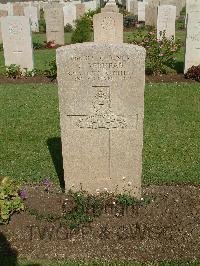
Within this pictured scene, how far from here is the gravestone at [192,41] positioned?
12.2 m

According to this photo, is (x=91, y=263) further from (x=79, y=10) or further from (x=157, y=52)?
(x=79, y=10)

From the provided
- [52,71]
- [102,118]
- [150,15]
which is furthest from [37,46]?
[102,118]

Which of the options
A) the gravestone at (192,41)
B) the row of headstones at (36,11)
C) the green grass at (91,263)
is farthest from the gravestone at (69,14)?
the green grass at (91,263)

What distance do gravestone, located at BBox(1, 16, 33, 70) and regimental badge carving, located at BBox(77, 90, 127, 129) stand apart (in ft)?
28.9

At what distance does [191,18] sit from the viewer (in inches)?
479

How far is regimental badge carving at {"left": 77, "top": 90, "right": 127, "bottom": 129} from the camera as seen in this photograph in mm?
4809

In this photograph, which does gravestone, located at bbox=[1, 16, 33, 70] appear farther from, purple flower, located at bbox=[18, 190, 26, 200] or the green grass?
the green grass

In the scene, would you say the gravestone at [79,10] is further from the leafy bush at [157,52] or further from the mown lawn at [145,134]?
the mown lawn at [145,134]

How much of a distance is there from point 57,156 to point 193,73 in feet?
22.8

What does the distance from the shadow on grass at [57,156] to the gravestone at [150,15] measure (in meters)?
18.7

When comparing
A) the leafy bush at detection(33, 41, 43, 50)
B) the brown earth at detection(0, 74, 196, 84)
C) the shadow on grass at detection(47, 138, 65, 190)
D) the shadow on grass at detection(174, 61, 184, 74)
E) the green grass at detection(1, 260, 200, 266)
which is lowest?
the green grass at detection(1, 260, 200, 266)

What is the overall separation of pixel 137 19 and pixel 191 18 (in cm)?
1561

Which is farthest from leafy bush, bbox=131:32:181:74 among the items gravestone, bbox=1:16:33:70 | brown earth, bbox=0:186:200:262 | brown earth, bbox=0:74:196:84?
brown earth, bbox=0:186:200:262

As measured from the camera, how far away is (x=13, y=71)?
42.6 ft
